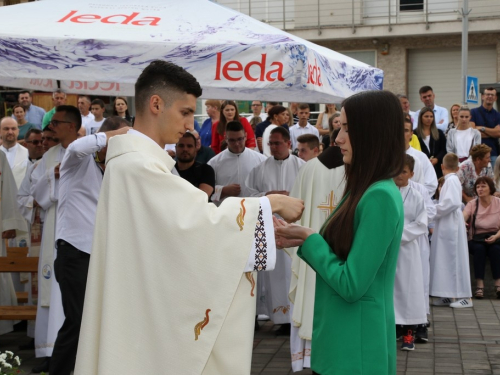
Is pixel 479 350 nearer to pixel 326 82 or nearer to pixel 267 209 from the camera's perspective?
pixel 326 82

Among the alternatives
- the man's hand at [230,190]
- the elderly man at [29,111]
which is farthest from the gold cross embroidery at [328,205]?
the elderly man at [29,111]

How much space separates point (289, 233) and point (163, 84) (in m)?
0.85

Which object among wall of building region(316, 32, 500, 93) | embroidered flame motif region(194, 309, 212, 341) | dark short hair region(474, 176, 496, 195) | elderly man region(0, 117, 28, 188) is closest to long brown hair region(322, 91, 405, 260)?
embroidered flame motif region(194, 309, 212, 341)

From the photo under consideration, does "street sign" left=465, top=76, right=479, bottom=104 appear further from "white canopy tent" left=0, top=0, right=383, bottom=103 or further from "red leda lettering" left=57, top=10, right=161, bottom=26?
"red leda lettering" left=57, top=10, right=161, bottom=26

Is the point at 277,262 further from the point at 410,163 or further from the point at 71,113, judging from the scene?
the point at 71,113

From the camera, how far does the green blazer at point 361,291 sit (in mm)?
3164

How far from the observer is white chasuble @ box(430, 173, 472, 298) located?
418 inches

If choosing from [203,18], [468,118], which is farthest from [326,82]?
[468,118]

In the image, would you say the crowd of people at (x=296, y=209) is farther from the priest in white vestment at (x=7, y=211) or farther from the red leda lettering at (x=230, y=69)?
the red leda lettering at (x=230, y=69)

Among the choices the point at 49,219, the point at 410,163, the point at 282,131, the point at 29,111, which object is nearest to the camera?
the point at 49,219

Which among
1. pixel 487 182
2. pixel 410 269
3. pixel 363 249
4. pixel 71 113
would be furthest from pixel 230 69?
pixel 487 182

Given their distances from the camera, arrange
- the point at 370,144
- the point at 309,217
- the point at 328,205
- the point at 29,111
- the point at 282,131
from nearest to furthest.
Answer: the point at 370,144 → the point at 328,205 → the point at 309,217 → the point at 282,131 → the point at 29,111

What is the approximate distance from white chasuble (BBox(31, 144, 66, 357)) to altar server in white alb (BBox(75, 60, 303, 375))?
372 cm

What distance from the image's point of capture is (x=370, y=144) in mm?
3270
